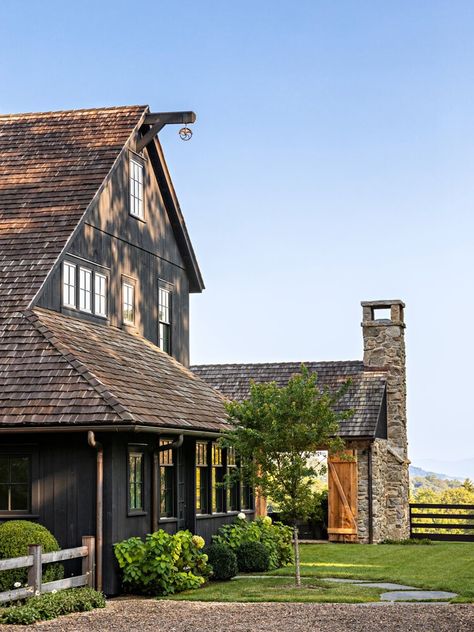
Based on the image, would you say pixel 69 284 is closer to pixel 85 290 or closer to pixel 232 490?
pixel 85 290

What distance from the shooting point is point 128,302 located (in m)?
24.5

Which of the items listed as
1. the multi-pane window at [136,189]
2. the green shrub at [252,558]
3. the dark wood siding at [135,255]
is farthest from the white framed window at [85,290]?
the green shrub at [252,558]

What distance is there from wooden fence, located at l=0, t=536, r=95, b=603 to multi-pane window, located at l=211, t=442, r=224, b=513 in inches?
247

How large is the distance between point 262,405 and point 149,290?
716 cm

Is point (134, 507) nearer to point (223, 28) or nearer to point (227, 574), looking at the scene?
point (227, 574)

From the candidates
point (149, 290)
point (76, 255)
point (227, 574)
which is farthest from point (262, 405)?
point (149, 290)

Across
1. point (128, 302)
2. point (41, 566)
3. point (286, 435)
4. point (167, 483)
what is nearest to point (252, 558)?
point (167, 483)

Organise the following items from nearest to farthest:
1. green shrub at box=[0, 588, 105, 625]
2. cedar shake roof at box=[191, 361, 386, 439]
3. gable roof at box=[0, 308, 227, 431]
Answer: green shrub at box=[0, 588, 105, 625] → gable roof at box=[0, 308, 227, 431] → cedar shake roof at box=[191, 361, 386, 439]

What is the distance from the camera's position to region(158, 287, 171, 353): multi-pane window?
26.4 m

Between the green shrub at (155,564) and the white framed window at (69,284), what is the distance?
4.91 meters

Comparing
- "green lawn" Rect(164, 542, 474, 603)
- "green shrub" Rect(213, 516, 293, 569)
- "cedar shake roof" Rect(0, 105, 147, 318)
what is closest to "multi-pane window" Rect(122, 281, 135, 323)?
"cedar shake roof" Rect(0, 105, 147, 318)

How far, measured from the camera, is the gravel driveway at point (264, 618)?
14.2 m

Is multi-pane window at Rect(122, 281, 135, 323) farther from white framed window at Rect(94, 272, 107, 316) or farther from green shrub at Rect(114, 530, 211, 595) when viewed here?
green shrub at Rect(114, 530, 211, 595)

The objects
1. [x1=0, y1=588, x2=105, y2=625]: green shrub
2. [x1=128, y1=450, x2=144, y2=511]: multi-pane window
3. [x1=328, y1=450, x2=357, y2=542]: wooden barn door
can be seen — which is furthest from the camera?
[x1=328, y1=450, x2=357, y2=542]: wooden barn door
